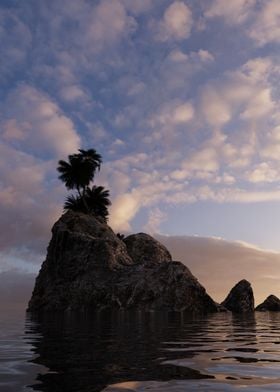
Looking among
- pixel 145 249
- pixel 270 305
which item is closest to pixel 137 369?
pixel 145 249

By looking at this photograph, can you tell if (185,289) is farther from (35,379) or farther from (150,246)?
(35,379)

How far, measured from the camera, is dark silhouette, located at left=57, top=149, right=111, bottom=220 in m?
64.3

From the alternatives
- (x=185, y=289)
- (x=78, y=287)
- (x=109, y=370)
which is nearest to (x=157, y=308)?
(x=185, y=289)

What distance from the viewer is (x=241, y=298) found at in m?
58.8

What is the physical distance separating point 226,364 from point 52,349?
385cm

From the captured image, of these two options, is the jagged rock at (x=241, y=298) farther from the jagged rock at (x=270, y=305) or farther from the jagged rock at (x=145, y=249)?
the jagged rock at (x=145, y=249)

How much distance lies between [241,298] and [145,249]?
1504cm

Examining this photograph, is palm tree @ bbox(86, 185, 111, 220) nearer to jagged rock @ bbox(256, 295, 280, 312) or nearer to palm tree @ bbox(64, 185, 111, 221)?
palm tree @ bbox(64, 185, 111, 221)

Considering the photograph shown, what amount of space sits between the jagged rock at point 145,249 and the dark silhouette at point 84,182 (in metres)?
6.85

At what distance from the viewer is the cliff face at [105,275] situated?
42844 millimetres

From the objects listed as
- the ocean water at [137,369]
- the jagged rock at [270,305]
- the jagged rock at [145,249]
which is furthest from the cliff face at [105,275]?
the ocean water at [137,369]

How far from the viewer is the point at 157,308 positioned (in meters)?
41.9

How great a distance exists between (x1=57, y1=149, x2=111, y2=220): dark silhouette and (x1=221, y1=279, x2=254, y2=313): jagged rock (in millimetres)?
22210

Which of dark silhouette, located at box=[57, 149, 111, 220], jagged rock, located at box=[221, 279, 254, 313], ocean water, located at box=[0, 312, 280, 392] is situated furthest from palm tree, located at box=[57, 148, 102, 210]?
ocean water, located at box=[0, 312, 280, 392]
